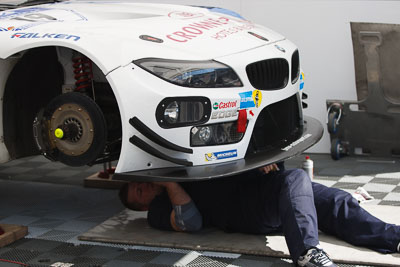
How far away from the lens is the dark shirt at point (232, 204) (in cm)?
415

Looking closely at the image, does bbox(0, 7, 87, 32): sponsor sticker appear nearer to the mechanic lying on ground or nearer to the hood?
the hood

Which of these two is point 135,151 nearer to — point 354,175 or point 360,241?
point 360,241

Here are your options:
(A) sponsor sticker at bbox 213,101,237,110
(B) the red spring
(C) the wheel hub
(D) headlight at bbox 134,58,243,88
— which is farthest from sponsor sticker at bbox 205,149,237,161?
(B) the red spring

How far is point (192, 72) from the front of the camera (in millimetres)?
3965

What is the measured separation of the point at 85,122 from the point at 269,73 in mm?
1202

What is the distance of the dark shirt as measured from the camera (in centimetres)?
415

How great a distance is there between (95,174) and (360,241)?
280cm

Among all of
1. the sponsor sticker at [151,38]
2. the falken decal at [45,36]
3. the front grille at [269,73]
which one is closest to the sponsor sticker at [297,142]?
the front grille at [269,73]

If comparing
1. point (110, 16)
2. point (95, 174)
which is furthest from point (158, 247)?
point (95, 174)

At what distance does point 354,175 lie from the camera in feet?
19.8

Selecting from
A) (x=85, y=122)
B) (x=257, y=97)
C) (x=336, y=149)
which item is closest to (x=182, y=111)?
(x=257, y=97)

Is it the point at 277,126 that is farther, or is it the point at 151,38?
the point at 277,126

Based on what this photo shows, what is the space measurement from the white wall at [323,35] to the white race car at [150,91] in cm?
221

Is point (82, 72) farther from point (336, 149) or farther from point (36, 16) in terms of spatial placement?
point (336, 149)
